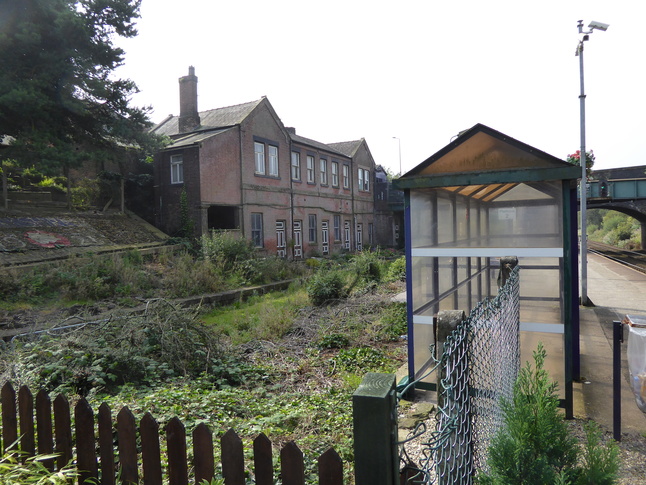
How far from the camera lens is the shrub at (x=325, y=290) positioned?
11750mm

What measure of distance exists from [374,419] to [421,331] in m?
4.30

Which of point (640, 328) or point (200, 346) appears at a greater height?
point (640, 328)

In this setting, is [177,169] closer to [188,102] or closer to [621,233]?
[188,102]

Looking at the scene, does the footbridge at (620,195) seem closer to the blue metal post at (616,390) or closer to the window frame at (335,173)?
the window frame at (335,173)

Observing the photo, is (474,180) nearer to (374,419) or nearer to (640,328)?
(640,328)

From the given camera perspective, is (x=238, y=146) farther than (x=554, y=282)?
Yes

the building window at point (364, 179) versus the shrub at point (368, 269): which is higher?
the building window at point (364, 179)

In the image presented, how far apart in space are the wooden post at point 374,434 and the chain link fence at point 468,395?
101 mm

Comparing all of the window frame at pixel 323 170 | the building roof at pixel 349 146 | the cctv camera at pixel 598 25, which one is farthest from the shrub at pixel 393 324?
the building roof at pixel 349 146

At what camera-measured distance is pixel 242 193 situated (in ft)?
71.2

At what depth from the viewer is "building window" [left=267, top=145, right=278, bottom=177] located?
78.3 feet

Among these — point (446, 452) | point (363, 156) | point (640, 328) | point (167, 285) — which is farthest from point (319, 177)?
point (446, 452)

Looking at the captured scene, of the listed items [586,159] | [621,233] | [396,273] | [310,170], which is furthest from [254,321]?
[621,233]

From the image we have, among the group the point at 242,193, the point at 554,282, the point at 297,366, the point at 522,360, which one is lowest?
the point at 297,366
